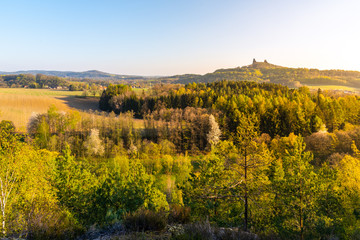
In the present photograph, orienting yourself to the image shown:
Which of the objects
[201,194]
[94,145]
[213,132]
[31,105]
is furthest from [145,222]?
[31,105]

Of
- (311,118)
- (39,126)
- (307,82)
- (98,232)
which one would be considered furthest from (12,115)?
(307,82)

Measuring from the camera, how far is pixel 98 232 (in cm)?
1001

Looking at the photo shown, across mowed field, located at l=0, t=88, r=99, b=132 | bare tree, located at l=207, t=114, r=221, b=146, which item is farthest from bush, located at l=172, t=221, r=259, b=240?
mowed field, located at l=0, t=88, r=99, b=132

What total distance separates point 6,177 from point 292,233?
1694 cm

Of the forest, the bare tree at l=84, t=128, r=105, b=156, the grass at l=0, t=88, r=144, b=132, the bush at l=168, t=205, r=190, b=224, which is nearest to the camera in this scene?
the forest

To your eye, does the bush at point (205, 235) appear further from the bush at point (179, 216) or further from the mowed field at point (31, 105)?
the mowed field at point (31, 105)

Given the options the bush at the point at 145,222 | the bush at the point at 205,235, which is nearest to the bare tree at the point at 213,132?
the bush at the point at 145,222

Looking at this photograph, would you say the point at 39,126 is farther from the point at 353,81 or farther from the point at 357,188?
the point at 353,81

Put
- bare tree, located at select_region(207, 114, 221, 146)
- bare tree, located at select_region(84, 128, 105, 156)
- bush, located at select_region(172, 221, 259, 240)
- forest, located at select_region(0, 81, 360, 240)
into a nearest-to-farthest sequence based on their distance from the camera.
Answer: bush, located at select_region(172, 221, 259, 240) → forest, located at select_region(0, 81, 360, 240) → bare tree, located at select_region(84, 128, 105, 156) → bare tree, located at select_region(207, 114, 221, 146)

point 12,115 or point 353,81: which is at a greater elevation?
point 353,81

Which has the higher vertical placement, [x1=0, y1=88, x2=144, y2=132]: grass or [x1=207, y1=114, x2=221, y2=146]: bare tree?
[x1=0, y1=88, x2=144, y2=132]: grass

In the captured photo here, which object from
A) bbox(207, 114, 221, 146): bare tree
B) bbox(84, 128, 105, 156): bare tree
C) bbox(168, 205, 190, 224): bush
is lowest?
bbox(84, 128, 105, 156): bare tree

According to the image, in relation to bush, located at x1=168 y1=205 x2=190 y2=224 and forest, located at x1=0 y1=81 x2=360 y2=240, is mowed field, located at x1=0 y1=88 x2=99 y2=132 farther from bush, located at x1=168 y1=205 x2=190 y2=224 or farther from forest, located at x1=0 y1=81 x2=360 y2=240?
bush, located at x1=168 y1=205 x2=190 y2=224

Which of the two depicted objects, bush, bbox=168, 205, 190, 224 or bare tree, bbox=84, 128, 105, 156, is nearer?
bush, bbox=168, 205, 190, 224
